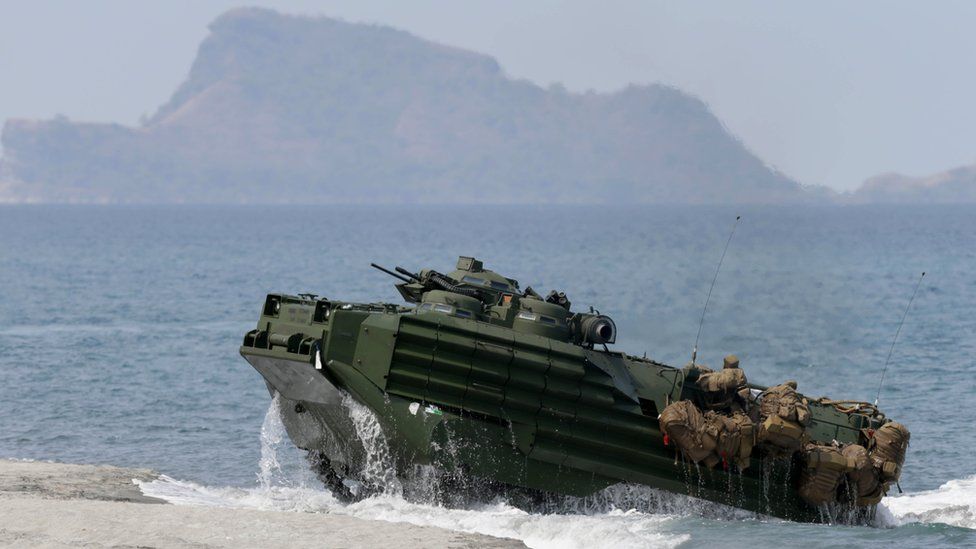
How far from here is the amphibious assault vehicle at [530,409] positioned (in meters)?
26.1

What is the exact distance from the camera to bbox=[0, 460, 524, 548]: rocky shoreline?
72.4 ft

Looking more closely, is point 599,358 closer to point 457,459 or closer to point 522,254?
point 457,459

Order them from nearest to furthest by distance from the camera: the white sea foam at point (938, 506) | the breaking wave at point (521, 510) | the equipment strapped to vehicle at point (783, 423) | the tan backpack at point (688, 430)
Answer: the breaking wave at point (521, 510)
the tan backpack at point (688, 430)
the equipment strapped to vehicle at point (783, 423)
the white sea foam at point (938, 506)

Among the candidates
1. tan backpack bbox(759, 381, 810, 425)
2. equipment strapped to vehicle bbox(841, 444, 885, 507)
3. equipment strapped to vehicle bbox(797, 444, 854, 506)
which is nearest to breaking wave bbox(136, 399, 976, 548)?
equipment strapped to vehicle bbox(841, 444, 885, 507)

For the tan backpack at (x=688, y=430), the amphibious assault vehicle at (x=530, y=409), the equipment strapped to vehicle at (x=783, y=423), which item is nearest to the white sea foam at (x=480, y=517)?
the amphibious assault vehicle at (x=530, y=409)

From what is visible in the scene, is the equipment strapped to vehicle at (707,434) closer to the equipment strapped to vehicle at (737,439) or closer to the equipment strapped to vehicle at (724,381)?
the equipment strapped to vehicle at (737,439)

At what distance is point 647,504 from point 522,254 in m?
84.9

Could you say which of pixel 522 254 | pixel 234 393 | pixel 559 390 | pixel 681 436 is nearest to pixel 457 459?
pixel 559 390

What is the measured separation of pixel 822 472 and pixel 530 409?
5.35 m

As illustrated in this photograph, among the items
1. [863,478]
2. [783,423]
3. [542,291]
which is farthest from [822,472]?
[542,291]

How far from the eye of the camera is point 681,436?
2725 cm

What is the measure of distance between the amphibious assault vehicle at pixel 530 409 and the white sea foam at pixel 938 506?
1556mm

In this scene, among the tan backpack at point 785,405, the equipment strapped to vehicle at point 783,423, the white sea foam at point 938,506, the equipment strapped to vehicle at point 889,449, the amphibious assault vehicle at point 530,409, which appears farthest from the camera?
the white sea foam at point 938,506

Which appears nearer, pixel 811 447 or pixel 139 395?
pixel 811 447
